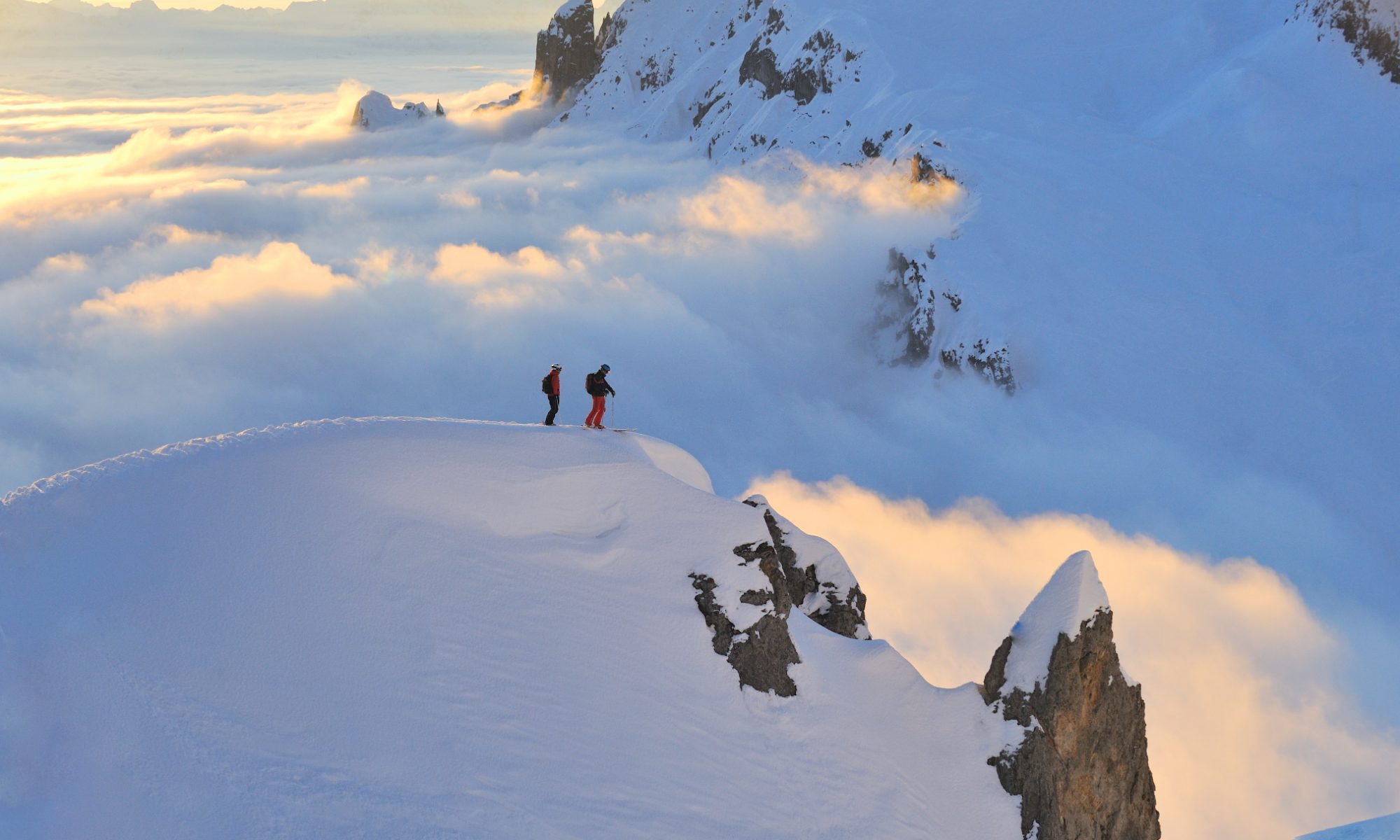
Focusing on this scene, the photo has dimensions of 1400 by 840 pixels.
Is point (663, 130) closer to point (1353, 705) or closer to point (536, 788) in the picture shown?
point (1353, 705)

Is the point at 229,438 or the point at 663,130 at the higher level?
the point at 663,130

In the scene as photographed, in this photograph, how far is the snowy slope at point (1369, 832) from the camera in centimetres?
3259

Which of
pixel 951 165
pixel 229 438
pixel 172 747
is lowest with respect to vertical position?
pixel 172 747

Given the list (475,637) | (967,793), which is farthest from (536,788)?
(967,793)

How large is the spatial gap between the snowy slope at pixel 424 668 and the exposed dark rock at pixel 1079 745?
22.4 inches

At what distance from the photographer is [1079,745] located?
22641 millimetres

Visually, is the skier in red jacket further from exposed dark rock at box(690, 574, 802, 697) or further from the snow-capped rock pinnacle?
the snow-capped rock pinnacle

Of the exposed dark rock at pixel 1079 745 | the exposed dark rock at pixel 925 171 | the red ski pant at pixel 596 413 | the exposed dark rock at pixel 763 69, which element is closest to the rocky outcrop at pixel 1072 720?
the exposed dark rock at pixel 1079 745

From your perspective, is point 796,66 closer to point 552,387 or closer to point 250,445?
point 552,387

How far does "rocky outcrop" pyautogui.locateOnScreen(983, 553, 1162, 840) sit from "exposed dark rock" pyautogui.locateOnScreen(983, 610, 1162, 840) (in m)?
0.02

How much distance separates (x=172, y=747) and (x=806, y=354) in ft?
423

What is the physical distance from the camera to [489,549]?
20.7 metres

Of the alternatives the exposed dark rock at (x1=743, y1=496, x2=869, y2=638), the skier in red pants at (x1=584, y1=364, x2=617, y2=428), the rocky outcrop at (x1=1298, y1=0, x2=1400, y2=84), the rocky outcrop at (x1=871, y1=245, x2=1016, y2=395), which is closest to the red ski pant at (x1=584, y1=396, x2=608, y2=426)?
the skier in red pants at (x1=584, y1=364, x2=617, y2=428)

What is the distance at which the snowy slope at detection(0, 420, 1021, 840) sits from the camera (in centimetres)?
1513
